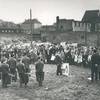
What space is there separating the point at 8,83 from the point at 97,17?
5226cm

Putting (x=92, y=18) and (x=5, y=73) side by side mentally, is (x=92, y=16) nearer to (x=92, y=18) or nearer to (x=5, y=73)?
(x=92, y=18)

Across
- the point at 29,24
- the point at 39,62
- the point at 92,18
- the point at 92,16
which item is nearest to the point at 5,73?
the point at 39,62

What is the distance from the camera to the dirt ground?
17.2m

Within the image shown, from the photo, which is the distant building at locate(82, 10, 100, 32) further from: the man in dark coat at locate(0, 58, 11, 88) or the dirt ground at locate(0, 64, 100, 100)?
the man in dark coat at locate(0, 58, 11, 88)

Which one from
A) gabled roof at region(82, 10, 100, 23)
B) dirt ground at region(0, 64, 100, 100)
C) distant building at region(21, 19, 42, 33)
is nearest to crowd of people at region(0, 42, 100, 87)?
dirt ground at region(0, 64, 100, 100)

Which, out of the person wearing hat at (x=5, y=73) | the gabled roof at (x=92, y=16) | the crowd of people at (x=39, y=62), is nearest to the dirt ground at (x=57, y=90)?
the person wearing hat at (x=5, y=73)

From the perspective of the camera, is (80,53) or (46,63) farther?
(46,63)

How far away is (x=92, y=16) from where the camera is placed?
71.6 metres

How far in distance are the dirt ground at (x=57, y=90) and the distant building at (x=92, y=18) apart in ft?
151

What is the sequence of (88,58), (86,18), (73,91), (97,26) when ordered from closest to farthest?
(73,91)
(88,58)
(97,26)
(86,18)

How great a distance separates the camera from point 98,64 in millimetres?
Result: 21219

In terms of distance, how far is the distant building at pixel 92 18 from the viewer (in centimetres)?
6900

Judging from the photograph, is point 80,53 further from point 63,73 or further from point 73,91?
point 73,91

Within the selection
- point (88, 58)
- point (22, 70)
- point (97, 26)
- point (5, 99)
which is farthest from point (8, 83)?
point (97, 26)
